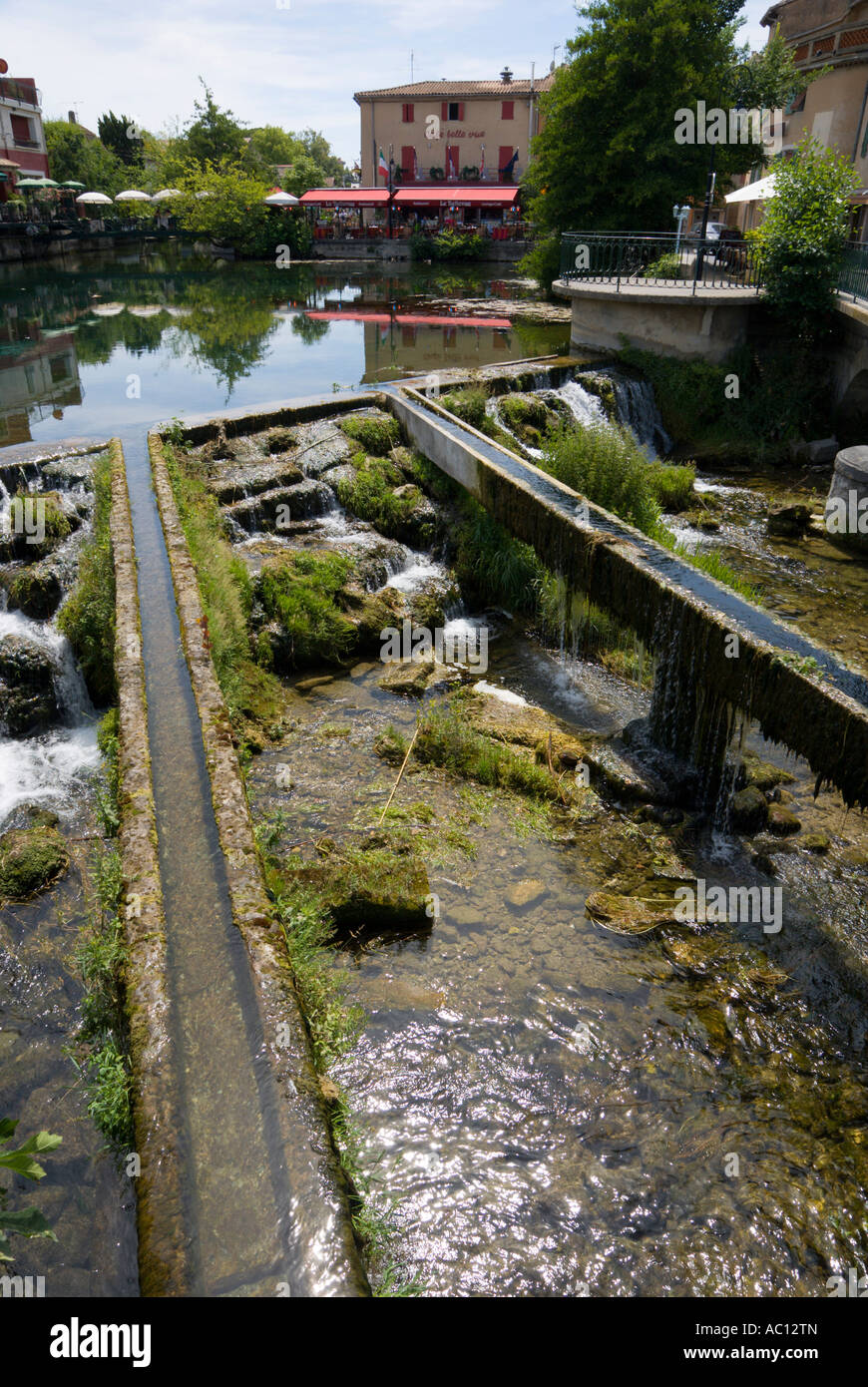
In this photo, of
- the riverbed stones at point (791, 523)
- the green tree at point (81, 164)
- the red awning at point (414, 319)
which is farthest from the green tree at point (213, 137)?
the riverbed stones at point (791, 523)

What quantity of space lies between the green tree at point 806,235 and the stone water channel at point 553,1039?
12.4 metres

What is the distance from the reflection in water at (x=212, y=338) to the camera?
16266 millimetres

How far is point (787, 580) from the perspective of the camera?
11.8 metres

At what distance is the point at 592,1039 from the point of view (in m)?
5.23

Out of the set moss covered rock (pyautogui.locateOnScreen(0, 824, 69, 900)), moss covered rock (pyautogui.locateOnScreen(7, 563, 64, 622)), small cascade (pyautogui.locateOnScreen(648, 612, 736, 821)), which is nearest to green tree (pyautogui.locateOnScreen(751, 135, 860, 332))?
small cascade (pyautogui.locateOnScreen(648, 612, 736, 821))

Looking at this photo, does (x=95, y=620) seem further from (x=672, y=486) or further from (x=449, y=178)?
(x=449, y=178)

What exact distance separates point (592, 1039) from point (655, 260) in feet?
70.1

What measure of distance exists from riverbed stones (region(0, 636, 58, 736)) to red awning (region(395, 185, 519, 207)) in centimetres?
4684

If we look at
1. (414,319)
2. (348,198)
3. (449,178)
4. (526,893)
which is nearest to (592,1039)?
(526,893)

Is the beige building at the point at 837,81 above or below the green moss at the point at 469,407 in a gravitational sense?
above

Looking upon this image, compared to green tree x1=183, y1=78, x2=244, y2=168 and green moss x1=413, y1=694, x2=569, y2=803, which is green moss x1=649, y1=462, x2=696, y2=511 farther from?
green tree x1=183, y1=78, x2=244, y2=168

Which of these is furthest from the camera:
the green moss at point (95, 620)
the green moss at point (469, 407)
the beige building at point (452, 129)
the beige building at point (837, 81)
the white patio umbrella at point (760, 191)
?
the beige building at point (452, 129)

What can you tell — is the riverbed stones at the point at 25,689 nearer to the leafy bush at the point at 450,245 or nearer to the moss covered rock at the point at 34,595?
the moss covered rock at the point at 34,595

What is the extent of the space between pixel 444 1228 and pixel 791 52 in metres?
34.9
